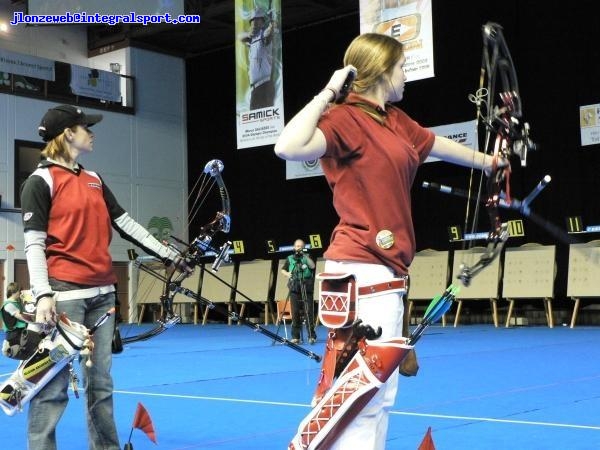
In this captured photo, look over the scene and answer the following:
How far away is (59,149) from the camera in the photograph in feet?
12.1

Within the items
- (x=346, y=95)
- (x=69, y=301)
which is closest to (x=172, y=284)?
(x=69, y=301)

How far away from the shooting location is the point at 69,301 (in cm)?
354

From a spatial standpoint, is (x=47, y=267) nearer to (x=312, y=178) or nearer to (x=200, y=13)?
(x=312, y=178)

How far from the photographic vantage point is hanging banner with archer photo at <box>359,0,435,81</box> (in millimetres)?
11836

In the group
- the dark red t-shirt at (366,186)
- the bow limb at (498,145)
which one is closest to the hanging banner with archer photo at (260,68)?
the bow limb at (498,145)

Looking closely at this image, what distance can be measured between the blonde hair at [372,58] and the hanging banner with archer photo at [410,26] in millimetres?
9604

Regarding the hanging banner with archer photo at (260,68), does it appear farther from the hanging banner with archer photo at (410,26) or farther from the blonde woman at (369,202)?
the blonde woman at (369,202)

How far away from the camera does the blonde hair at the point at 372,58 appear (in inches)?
98.1

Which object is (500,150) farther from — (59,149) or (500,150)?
(59,149)

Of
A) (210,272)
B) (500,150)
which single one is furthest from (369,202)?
(210,272)

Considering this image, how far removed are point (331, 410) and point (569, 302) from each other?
16069 millimetres

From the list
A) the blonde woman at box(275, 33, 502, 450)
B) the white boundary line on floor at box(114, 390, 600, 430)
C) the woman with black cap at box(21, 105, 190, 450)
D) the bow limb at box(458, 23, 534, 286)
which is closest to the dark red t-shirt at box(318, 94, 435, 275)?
the blonde woman at box(275, 33, 502, 450)

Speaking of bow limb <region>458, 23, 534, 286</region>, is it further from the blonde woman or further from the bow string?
the blonde woman

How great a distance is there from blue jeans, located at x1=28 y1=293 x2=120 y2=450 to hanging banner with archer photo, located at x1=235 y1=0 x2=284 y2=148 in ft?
34.4
